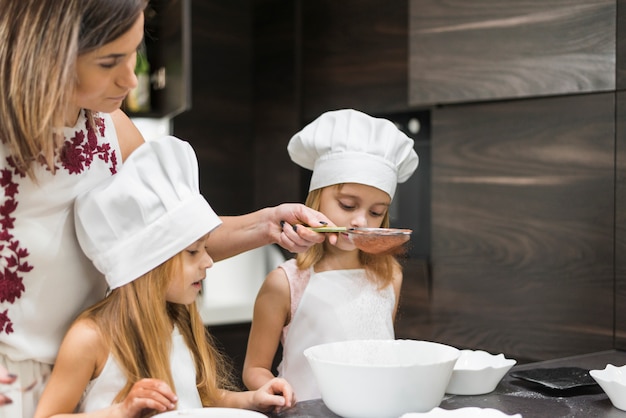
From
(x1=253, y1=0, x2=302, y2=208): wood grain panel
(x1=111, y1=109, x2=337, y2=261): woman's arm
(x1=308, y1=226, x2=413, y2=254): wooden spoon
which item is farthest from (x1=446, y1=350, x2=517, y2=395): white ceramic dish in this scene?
(x1=253, y1=0, x2=302, y2=208): wood grain panel

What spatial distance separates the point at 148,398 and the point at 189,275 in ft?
0.86

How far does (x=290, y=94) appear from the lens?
3578 millimetres

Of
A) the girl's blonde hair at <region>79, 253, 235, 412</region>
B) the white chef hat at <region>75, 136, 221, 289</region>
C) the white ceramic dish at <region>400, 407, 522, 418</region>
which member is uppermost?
the white chef hat at <region>75, 136, 221, 289</region>

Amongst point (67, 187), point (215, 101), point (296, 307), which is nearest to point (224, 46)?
point (215, 101)

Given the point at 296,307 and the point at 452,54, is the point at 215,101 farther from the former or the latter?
the point at 296,307

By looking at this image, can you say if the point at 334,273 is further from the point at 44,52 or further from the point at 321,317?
the point at 44,52

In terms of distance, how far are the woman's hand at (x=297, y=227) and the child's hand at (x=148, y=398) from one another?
52cm

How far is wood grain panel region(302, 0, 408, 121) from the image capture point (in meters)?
3.12

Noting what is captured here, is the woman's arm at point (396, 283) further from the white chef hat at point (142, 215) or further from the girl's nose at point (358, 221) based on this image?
the white chef hat at point (142, 215)

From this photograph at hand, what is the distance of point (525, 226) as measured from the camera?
235cm

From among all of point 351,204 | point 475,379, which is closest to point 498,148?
point 351,204

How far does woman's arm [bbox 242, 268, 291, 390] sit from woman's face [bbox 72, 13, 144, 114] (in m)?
0.71

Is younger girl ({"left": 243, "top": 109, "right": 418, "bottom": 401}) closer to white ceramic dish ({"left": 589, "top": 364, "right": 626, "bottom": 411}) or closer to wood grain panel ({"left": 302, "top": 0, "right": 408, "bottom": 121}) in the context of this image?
white ceramic dish ({"left": 589, "top": 364, "right": 626, "bottom": 411})

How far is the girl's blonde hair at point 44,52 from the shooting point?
113 cm
